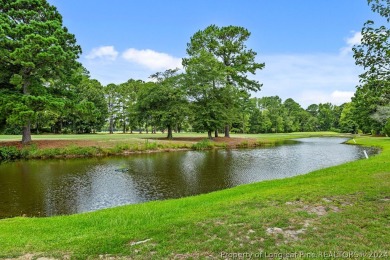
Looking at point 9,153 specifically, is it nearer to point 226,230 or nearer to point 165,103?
point 165,103

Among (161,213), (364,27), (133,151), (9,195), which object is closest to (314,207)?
(161,213)

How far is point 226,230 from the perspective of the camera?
20.2ft

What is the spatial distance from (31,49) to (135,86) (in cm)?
4999

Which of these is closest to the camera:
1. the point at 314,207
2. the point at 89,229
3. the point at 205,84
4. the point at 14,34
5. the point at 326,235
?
the point at 326,235

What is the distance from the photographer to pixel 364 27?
737 centimetres

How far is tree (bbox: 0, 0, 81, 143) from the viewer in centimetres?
2494

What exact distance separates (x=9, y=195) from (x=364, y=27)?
50.8 feet

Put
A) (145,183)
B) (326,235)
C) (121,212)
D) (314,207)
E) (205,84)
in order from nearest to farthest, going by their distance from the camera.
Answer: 1. (326,235)
2. (314,207)
3. (121,212)
4. (145,183)
5. (205,84)

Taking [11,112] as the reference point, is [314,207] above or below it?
below

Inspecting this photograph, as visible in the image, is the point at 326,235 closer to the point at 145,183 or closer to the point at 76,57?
the point at 145,183

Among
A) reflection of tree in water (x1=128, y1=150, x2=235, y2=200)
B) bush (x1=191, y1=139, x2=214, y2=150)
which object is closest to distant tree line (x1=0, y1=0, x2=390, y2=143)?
bush (x1=191, y1=139, x2=214, y2=150)

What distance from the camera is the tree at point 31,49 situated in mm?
24938

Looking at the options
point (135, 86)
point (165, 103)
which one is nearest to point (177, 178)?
point (165, 103)

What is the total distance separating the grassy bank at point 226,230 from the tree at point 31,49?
20530 mm
